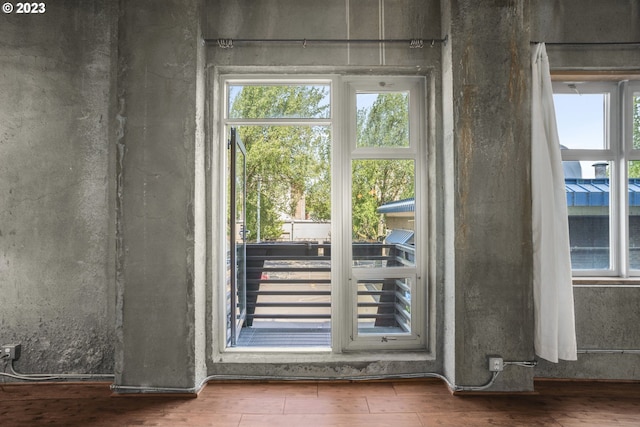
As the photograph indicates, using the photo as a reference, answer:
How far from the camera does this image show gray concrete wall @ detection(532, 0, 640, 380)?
9.07ft

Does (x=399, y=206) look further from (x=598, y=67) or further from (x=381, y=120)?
(x=598, y=67)

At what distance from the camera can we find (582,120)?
294 cm

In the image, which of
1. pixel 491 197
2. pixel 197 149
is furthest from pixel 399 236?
pixel 197 149

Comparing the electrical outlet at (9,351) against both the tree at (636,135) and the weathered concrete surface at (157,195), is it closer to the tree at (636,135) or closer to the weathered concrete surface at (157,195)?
the weathered concrete surface at (157,195)

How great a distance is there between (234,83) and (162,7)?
2.32 ft

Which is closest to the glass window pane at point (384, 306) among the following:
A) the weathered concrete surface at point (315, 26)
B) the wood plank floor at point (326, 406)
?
the wood plank floor at point (326, 406)

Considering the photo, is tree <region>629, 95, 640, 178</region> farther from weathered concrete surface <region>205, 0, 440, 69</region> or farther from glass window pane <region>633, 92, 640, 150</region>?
weathered concrete surface <region>205, 0, 440, 69</region>

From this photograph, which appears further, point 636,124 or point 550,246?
point 636,124

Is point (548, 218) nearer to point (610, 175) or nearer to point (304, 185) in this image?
point (610, 175)

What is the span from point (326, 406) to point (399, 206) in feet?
5.23

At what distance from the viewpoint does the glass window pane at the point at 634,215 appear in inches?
115

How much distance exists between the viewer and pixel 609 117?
293 cm

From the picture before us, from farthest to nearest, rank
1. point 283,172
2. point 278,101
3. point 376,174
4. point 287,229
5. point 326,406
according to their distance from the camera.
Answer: point 287,229, point 283,172, point 278,101, point 376,174, point 326,406

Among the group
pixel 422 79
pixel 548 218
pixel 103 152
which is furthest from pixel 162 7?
pixel 548 218
